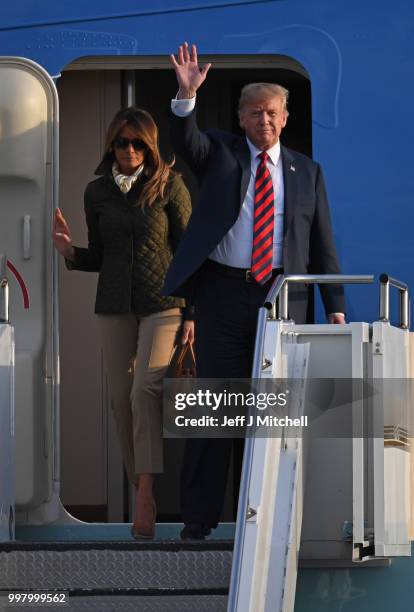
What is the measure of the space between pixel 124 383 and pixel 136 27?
5.58ft

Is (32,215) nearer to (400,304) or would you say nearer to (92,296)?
(92,296)

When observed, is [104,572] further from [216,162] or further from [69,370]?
[69,370]

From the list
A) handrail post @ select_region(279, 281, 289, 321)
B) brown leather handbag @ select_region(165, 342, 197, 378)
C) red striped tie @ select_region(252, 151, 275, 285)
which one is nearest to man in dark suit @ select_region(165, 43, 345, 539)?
red striped tie @ select_region(252, 151, 275, 285)

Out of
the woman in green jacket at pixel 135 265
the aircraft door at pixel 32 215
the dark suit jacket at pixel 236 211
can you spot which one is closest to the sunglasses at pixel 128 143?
the woman in green jacket at pixel 135 265

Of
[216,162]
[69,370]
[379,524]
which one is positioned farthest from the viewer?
[69,370]

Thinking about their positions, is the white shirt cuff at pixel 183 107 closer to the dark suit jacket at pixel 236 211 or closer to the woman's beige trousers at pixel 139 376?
the dark suit jacket at pixel 236 211

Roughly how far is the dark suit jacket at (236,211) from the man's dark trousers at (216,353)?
11 centimetres

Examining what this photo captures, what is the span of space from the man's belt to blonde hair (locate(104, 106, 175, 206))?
75cm

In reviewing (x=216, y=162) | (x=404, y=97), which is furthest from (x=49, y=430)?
(x=404, y=97)

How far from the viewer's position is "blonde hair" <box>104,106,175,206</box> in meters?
7.34

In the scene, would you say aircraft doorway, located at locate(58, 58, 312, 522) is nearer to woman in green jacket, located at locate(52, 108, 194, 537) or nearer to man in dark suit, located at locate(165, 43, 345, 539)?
woman in green jacket, located at locate(52, 108, 194, 537)

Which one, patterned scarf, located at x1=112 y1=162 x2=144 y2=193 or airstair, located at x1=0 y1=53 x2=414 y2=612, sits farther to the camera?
patterned scarf, located at x1=112 y1=162 x2=144 y2=193

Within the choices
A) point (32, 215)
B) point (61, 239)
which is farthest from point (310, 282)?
point (32, 215)

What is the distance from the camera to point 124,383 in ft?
24.4
